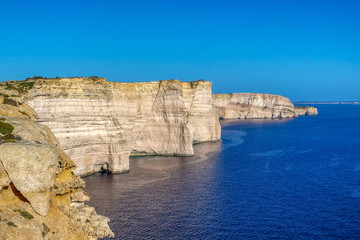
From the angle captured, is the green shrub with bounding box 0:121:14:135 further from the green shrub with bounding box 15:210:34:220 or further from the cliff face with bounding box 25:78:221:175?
the cliff face with bounding box 25:78:221:175

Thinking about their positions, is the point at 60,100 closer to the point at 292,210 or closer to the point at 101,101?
the point at 101,101

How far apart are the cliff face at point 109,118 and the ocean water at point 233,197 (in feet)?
12.6

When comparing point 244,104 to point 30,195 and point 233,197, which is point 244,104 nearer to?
point 233,197

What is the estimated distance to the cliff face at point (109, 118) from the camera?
50875mm

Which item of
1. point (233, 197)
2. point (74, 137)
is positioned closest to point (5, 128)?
point (74, 137)

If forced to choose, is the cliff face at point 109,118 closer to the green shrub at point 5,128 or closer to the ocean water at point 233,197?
the ocean water at point 233,197

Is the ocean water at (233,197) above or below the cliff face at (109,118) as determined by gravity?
below

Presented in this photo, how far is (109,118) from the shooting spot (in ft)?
186

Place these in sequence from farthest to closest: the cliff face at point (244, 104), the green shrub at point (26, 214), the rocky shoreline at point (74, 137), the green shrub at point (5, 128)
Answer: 1. the cliff face at point (244, 104)
2. the green shrub at point (5, 128)
3. the rocky shoreline at point (74, 137)
4. the green shrub at point (26, 214)

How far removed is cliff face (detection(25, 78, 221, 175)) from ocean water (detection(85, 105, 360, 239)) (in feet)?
12.6

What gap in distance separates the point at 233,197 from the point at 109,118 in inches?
1006

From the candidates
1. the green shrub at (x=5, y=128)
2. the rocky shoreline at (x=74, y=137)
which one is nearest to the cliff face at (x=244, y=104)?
the rocky shoreline at (x=74, y=137)

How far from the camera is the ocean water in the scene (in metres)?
34.6

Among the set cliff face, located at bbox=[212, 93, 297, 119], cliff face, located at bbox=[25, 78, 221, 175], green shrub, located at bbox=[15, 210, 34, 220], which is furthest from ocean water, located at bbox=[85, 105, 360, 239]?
cliff face, located at bbox=[212, 93, 297, 119]
